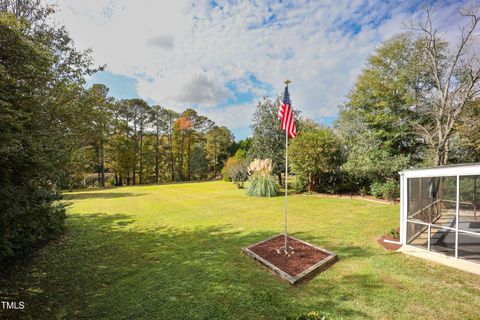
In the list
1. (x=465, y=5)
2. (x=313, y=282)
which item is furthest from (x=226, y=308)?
(x=465, y=5)

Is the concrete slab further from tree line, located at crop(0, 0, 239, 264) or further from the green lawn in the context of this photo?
tree line, located at crop(0, 0, 239, 264)

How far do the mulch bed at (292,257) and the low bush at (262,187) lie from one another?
25.3 feet

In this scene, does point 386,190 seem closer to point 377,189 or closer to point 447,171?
point 377,189

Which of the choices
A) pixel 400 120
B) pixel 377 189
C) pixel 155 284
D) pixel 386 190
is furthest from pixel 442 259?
pixel 400 120

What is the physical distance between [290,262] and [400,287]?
2032 mm

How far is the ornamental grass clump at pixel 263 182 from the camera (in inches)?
553

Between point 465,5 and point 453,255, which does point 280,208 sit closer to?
point 453,255

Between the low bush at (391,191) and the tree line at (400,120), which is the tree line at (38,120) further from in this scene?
the low bush at (391,191)

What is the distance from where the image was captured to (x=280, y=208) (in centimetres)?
1059

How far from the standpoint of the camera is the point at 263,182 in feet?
46.7

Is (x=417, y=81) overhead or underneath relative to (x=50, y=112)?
overhead

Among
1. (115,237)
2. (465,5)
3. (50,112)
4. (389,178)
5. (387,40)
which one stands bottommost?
(115,237)

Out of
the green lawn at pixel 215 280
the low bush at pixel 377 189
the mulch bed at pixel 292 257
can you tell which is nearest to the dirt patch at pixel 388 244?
the green lawn at pixel 215 280

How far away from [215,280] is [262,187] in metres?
9.91
